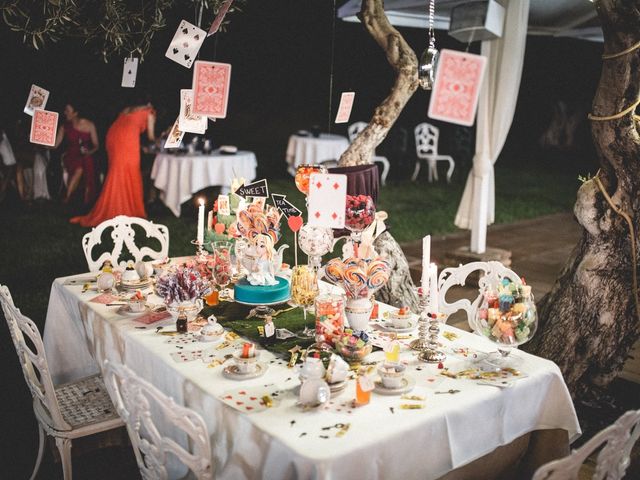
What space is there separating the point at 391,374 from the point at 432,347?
1.25 ft

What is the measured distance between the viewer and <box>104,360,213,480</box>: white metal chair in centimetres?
166

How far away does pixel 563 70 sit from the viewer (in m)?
16.0

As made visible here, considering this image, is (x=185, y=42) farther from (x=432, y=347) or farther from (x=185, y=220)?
(x=185, y=220)

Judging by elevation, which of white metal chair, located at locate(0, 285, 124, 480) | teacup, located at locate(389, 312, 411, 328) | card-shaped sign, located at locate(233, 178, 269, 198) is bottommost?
white metal chair, located at locate(0, 285, 124, 480)

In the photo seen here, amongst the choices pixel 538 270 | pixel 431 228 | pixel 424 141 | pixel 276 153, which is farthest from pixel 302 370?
pixel 276 153

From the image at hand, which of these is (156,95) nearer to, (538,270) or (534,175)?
(534,175)

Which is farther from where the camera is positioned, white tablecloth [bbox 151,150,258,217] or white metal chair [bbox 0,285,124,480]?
white tablecloth [bbox 151,150,258,217]

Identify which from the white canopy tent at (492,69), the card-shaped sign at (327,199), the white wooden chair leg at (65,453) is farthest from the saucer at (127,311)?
the white canopy tent at (492,69)

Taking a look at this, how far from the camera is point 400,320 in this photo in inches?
104

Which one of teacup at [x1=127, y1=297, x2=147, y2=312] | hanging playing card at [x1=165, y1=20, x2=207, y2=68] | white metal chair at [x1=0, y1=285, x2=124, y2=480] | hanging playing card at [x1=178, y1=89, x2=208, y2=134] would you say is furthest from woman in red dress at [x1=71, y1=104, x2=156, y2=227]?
white metal chair at [x1=0, y1=285, x2=124, y2=480]

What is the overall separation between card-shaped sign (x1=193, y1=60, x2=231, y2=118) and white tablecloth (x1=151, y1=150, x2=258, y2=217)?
389cm

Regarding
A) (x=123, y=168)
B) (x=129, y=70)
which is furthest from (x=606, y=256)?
(x=123, y=168)

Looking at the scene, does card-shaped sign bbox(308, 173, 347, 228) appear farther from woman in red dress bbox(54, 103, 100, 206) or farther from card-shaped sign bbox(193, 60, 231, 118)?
woman in red dress bbox(54, 103, 100, 206)

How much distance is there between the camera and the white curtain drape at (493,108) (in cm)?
499
